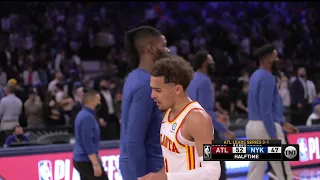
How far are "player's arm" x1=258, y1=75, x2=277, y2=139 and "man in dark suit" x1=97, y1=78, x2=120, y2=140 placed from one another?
4.73 metres

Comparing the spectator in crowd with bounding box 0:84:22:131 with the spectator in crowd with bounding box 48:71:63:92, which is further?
the spectator in crowd with bounding box 48:71:63:92

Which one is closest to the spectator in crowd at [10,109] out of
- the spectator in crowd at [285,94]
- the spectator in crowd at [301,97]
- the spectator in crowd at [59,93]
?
the spectator in crowd at [59,93]

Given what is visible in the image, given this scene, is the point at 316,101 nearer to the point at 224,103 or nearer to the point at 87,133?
the point at 224,103

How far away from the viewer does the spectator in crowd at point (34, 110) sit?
9688 mm

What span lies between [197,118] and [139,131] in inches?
30.1

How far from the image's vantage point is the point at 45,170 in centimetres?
851

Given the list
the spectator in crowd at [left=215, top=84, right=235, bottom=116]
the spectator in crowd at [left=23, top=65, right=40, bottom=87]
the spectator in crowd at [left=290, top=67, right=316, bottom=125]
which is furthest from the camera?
the spectator in crowd at [left=215, top=84, right=235, bottom=116]

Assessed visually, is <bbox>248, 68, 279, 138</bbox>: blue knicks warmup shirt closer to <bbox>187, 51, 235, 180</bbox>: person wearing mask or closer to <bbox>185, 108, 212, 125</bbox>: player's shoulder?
<bbox>187, 51, 235, 180</bbox>: person wearing mask

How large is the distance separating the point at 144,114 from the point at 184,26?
1791 cm

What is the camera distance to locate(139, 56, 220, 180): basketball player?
3.51 meters

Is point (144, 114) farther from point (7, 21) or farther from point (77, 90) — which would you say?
point (7, 21)

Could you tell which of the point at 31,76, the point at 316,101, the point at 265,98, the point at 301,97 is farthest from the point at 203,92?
the point at 301,97

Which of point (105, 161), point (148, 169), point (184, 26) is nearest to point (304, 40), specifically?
point (184, 26)

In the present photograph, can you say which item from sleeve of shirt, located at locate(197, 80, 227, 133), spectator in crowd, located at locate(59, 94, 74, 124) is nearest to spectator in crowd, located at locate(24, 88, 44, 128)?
spectator in crowd, located at locate(59, 94, 74, 124)
